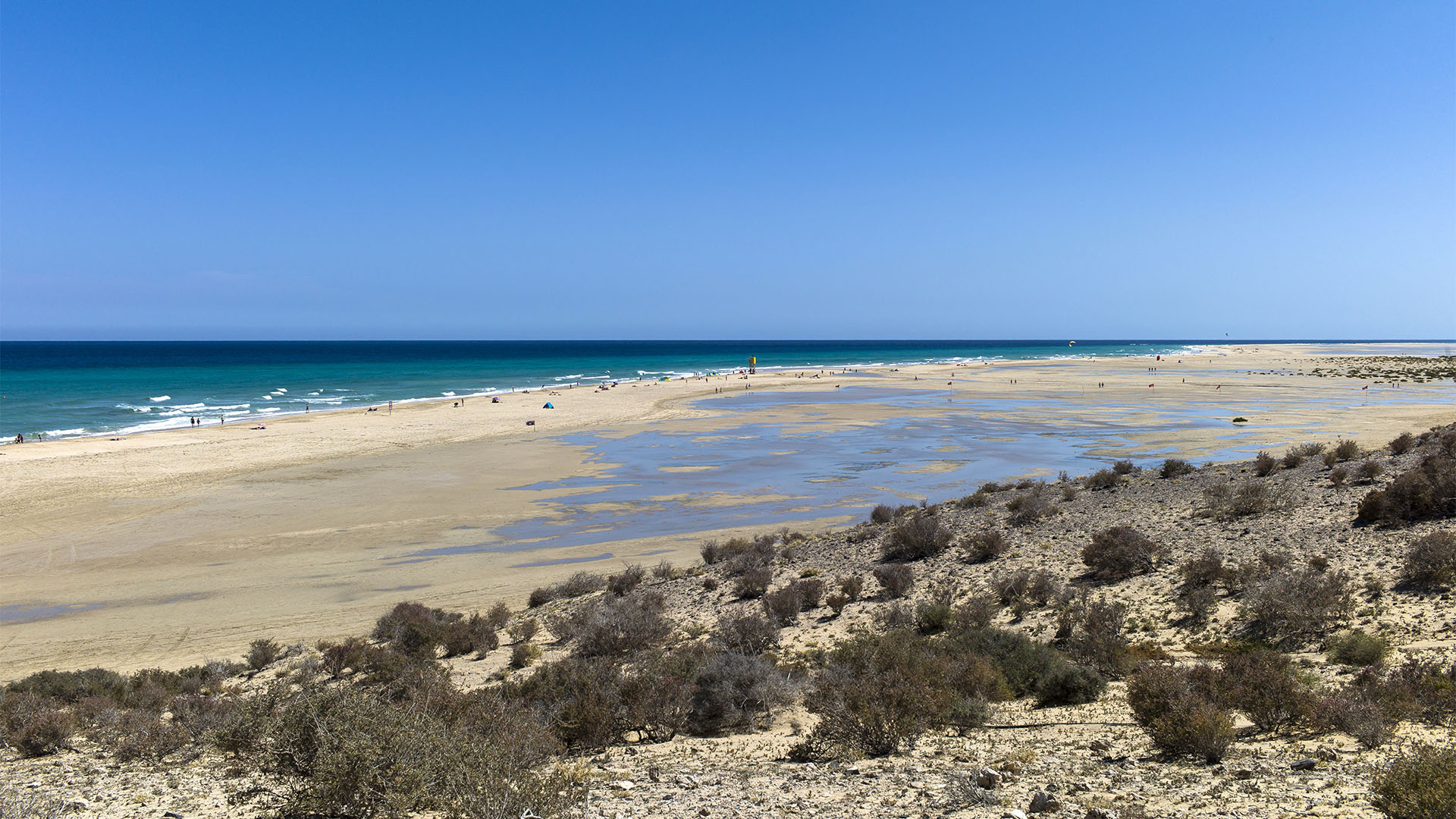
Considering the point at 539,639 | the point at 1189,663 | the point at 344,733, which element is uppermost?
the point at 344,733

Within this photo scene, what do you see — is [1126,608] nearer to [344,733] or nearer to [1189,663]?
[1189,663]

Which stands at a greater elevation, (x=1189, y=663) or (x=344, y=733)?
(x=344, y=733)

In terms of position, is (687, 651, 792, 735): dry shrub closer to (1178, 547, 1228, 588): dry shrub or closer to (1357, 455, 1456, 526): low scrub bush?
(1178, 547, 1228, 588): dry shrub

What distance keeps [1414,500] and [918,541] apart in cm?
897

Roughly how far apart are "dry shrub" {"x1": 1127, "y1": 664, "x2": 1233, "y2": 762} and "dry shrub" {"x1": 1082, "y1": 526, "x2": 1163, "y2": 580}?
19.5 feet

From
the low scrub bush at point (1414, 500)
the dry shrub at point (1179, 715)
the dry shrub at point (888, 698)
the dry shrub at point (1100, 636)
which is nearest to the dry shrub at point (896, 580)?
the dry shrub at point (1100, 636)

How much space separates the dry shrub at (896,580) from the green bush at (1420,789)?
846 centimetres

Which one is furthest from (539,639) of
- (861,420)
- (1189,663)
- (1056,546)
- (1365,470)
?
(861,420)

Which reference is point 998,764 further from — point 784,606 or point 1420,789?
point 784,606

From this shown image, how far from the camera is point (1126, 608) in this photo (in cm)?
1173

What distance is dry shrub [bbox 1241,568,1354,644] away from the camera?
9906 millimetres

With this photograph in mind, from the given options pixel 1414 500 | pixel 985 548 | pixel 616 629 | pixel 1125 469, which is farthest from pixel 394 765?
pixel 1125 469

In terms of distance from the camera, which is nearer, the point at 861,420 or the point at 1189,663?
the point at 1189,663

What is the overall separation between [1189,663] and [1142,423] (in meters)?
34.8
